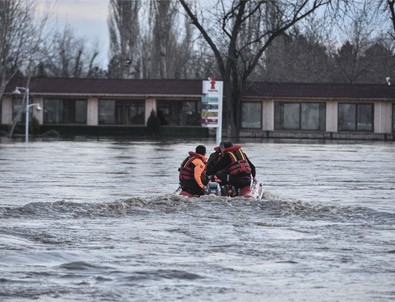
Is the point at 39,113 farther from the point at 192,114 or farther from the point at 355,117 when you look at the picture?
the point at 355,117

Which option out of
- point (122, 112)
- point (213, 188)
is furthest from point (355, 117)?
point (213, 188)

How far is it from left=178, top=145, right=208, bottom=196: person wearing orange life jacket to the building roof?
55896 millimetres

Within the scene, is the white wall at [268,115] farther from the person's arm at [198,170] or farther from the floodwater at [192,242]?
the person's arm at [198,170]

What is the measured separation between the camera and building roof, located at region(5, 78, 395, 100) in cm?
7869

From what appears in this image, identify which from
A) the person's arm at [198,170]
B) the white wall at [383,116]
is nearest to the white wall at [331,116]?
the white wall at [383,116]

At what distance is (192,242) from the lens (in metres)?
16.4

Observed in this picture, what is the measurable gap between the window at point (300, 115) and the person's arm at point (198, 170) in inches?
2243

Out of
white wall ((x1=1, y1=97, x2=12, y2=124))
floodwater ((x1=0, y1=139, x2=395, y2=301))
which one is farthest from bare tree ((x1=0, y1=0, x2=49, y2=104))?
floodwater ((x1=0, y1=139, x2=395, y2=301))

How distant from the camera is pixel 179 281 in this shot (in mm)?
12734

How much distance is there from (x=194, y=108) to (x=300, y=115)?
737 centimetres

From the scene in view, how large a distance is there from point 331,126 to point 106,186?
51.6 meters

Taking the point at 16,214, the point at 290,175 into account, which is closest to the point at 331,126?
the point at 290,175

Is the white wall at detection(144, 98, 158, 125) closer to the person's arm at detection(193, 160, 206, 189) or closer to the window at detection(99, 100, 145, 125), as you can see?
the window at detection(99, 100, 145, 125)

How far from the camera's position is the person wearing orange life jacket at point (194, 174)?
22344 mm
